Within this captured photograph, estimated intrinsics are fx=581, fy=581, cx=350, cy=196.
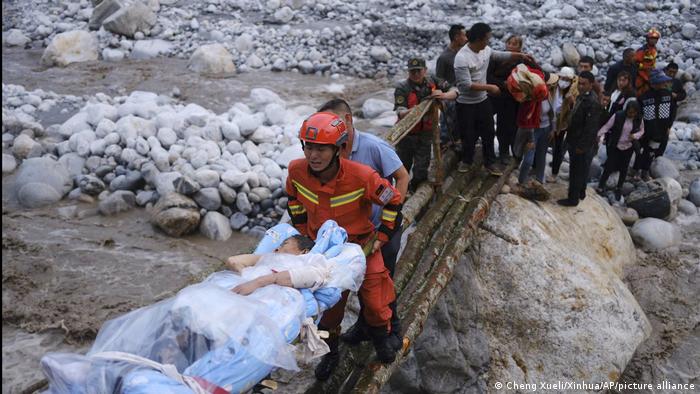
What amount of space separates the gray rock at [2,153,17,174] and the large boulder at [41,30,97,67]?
5329mm

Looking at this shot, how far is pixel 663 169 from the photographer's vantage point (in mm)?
7824

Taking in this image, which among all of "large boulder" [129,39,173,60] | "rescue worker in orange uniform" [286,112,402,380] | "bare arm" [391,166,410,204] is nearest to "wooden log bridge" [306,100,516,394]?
"rescue worker in orange uniform" [286,112,402,380]

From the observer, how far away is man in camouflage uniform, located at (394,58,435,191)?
532 cm

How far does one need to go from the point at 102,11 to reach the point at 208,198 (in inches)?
371

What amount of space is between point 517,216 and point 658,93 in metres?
2.90

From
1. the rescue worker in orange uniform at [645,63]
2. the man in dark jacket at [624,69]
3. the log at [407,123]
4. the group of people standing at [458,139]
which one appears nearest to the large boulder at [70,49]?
the group of people standing at [458,139]

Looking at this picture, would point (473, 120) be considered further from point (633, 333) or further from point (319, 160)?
point (319, 160)

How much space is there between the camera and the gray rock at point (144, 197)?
7.66 meters

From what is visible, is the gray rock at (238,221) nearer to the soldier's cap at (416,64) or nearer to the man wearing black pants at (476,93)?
the man wearing black pants at (476,93)

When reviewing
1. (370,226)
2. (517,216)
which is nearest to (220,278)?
(370,226)

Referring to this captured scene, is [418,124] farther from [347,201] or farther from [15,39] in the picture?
[15,39]

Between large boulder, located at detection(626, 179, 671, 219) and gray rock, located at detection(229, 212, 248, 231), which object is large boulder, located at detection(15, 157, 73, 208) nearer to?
gray rock, located at detection(229, 212, 248, 231)

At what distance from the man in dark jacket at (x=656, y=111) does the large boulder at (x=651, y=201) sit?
1.75ft

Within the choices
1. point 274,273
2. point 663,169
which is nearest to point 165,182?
point 274,273
